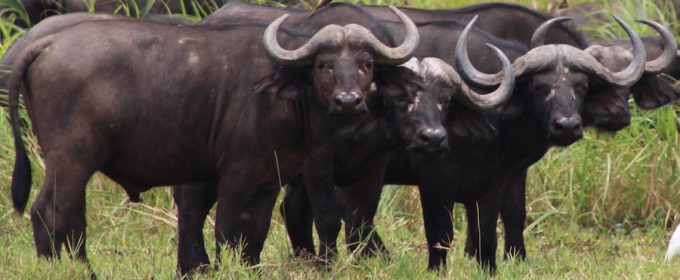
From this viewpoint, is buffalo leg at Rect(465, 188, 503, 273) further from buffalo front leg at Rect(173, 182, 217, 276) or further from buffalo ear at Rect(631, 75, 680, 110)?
buffalo front leg at Rect(173, 182, 217, 276)

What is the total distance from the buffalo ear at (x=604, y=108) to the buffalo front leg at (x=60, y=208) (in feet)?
9.08

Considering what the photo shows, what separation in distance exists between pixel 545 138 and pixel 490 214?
60 centimetres

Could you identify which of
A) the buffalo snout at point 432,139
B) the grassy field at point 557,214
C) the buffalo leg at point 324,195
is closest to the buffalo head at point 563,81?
the grassy field at point 557,214

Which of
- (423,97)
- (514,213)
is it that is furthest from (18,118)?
(514,213)

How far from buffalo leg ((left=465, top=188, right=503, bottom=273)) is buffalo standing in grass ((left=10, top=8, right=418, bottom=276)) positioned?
4.03 feet

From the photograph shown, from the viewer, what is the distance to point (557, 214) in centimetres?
1028

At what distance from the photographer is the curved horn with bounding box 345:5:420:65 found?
733cm

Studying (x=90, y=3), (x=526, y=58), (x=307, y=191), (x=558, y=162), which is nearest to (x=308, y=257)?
(x=307, y=191)

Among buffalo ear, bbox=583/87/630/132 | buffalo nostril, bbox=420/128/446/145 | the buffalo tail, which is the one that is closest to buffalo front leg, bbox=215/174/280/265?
buffalo nostril, bbox=420/128/446/145

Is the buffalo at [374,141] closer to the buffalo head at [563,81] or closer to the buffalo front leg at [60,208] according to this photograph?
the buffalo head at [563,81]

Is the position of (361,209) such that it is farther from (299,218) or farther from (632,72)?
(632,72)

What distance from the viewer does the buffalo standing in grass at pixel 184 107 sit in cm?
722

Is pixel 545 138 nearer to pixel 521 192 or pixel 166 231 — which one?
pixel 521 192

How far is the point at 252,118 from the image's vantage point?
24.4 ft
